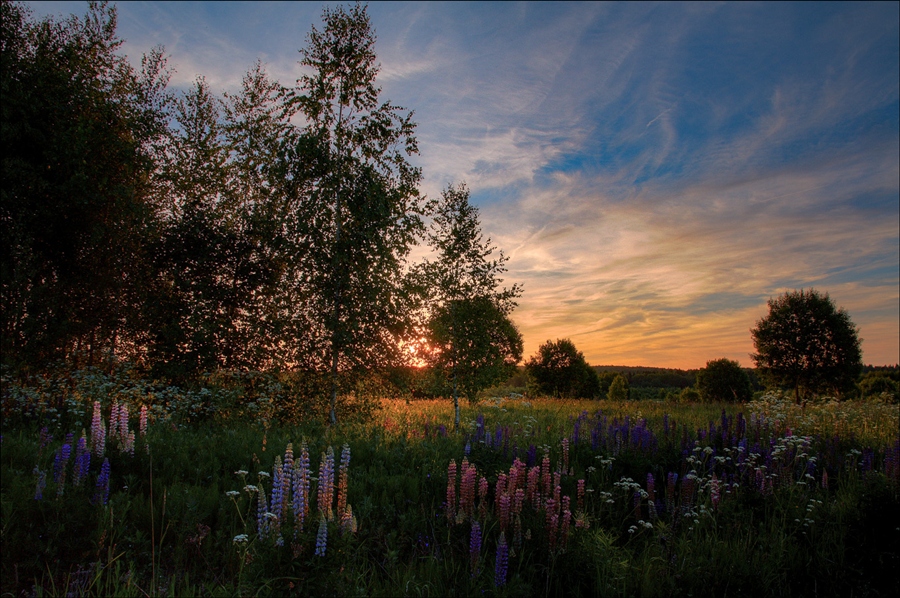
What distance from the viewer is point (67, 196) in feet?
52.5

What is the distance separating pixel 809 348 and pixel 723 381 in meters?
5.30

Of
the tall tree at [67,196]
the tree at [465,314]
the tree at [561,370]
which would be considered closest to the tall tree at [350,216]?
the tree at [465,314]

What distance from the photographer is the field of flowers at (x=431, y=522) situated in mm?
3768

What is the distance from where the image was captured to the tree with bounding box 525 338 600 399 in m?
31.5

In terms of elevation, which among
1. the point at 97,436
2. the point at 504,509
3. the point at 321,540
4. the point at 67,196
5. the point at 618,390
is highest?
the point at 67,196

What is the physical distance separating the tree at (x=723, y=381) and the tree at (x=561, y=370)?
6845 millimetres

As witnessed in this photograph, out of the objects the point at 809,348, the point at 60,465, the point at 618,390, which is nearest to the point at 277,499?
Result: the point at 60,465

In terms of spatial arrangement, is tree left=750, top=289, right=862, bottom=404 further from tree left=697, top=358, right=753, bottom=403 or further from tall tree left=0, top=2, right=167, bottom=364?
tall tree left=0, top=2, right=167, bottom=364

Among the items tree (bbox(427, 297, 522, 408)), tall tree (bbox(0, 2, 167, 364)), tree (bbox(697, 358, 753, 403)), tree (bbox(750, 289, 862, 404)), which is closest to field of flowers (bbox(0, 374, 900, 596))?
tree (bbox(427, 297, 522, 408))

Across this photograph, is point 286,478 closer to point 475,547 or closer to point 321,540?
point 321,540

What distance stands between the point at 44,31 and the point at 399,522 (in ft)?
71.3

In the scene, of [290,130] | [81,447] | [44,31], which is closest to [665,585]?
[81,447]

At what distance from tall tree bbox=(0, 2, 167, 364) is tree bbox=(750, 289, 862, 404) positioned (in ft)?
92.3

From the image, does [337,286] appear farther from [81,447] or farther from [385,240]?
[81,447]
